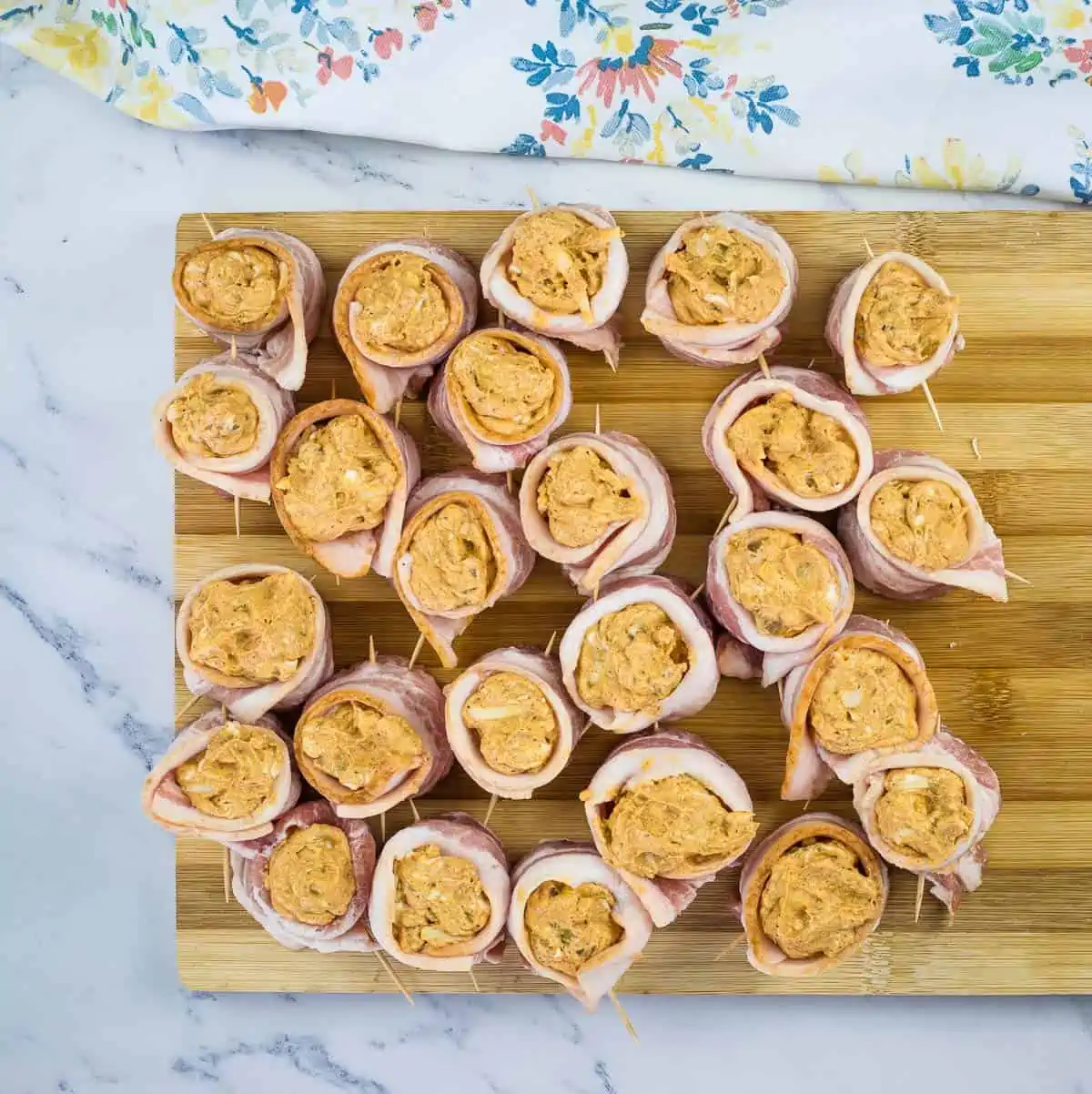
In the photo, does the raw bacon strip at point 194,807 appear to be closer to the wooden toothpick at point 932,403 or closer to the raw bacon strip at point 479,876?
the raw bacon strip at point 479,876

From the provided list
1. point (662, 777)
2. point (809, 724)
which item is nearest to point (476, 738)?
point (662, 777)

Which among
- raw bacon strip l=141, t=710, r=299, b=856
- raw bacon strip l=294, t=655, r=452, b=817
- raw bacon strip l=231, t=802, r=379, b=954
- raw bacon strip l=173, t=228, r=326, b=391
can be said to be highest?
raw bacon strip l=173, t=228, r=326, b=391

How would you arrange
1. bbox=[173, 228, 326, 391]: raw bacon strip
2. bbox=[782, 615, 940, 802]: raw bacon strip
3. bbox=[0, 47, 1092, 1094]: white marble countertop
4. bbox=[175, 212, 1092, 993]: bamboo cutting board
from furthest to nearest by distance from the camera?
bbox=[0, 47, 1092, 1094]: white marble countertop → bbox=[175, 212, 1092, 993]: bamboo cutting board → bbox=[173, 228, 326, 391]: raw bacon strip → bbox=[782, 615, 940, 802]: raw bacon strip

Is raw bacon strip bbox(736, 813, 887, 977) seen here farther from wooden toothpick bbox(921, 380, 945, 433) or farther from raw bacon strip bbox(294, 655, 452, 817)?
wooden toothpick bbox(921, 380, 945, 433)

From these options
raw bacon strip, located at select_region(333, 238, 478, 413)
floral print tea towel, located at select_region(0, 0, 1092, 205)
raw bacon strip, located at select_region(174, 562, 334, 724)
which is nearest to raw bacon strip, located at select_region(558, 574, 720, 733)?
raw bacon strip, located at select_region(174, 562, 334, 724)

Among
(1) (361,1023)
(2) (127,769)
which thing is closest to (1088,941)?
(1) (361,1023)

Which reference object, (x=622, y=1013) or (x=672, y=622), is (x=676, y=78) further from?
(x=622, y=1013)

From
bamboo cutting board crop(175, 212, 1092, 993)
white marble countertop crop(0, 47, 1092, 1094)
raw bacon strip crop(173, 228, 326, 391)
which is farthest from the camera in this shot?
white marble countertop crop(0, 47, 1092, 1094)
